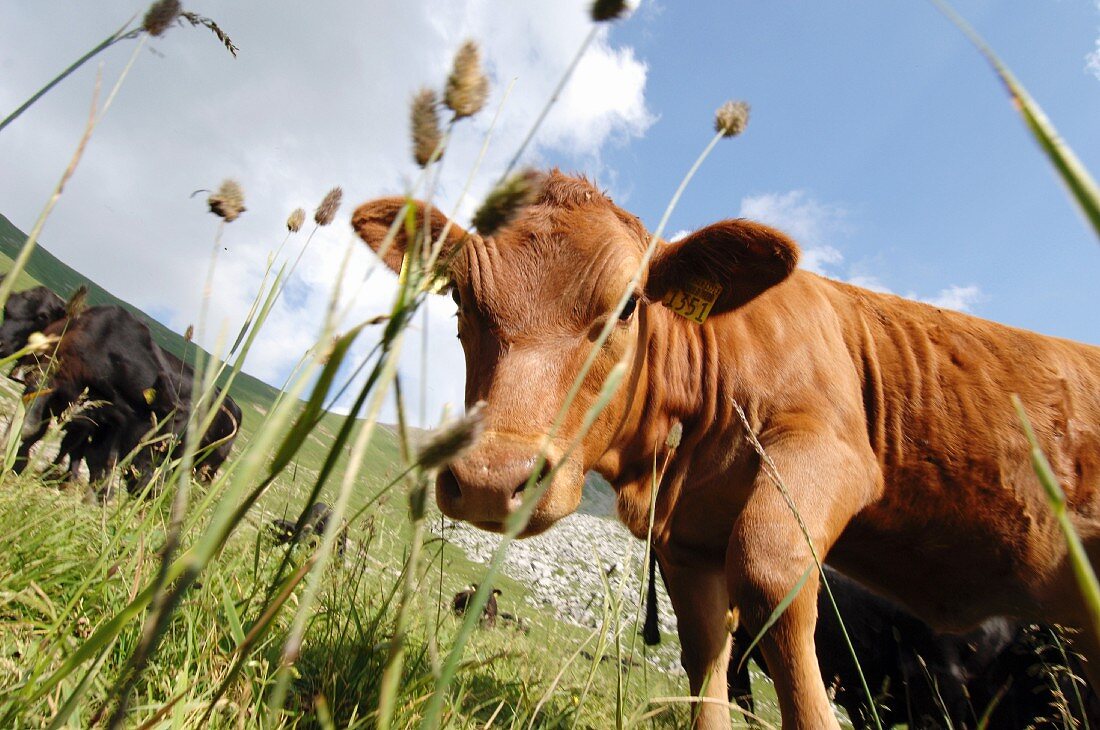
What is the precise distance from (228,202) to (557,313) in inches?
67.5

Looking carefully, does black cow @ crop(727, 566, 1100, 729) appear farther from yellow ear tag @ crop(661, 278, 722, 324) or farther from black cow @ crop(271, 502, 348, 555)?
black cow @ crop(271, 502, 348, 555)

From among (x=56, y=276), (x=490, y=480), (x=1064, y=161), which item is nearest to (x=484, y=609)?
(x=490, y=480)

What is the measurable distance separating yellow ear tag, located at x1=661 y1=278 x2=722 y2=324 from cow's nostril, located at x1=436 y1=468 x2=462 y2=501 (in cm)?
171

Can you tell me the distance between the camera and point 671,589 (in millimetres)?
3994

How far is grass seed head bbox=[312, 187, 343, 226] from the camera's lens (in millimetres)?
1808

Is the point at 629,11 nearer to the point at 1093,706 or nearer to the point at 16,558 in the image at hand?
the point at 16,558

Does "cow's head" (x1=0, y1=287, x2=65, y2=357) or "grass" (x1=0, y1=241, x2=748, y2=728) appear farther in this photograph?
"cow's head" (x1=0, y1=287, x2=65, y2=357)

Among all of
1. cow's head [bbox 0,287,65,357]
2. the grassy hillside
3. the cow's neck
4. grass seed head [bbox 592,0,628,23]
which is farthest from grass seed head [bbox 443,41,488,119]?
the grassy hillside

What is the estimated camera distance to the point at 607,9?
110cm

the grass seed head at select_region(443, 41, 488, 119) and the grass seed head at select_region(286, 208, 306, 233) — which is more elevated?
the grass seed head at select_region(443, 41, 488, 119)

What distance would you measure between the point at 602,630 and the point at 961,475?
2.67m

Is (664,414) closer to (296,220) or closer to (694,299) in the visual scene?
(694,299)

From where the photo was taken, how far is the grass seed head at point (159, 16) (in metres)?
1.32

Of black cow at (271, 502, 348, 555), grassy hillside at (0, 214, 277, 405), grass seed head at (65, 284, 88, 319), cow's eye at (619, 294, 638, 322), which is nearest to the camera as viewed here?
black cow at (271, 502, 348, 555)
